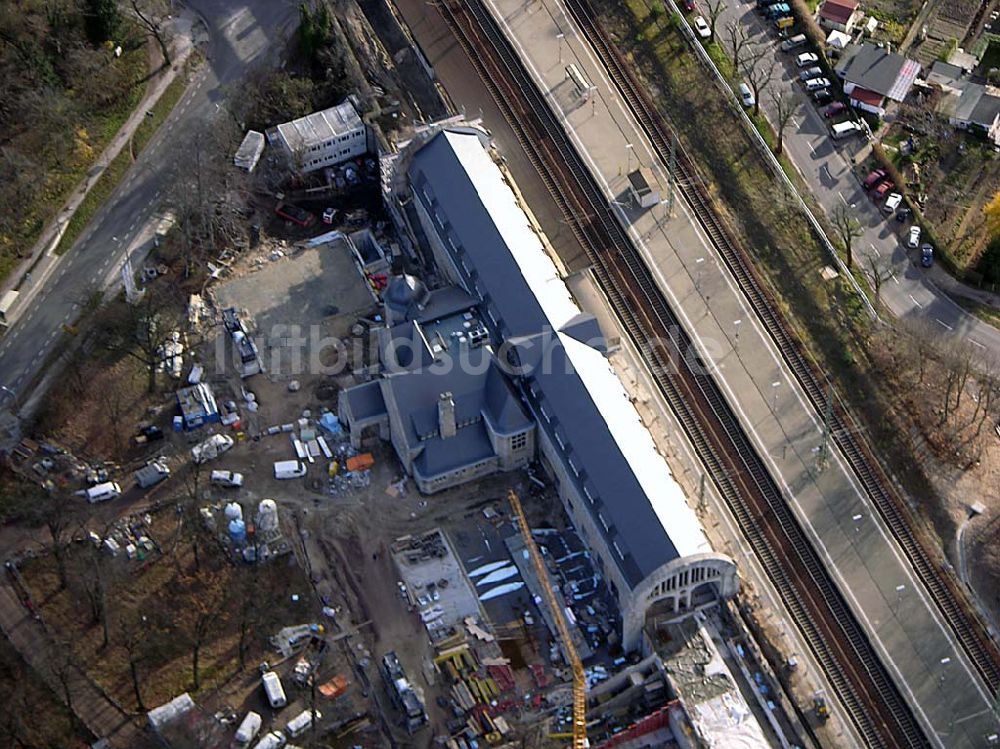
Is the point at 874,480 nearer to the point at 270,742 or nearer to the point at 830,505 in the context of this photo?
the point at 830,505

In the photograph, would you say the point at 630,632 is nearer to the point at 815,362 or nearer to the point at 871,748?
the point at 871,748

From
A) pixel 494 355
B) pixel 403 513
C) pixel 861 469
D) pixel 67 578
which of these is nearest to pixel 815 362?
pixel 861 469

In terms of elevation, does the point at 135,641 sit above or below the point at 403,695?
above

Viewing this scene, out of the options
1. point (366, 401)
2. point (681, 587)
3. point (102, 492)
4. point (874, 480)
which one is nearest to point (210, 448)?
point (102, 492)

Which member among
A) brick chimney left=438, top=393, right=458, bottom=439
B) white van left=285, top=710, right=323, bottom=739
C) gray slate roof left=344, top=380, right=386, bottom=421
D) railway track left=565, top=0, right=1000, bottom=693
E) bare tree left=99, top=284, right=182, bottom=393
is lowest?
railway track left=565, top=0, right=1000, bottom=693

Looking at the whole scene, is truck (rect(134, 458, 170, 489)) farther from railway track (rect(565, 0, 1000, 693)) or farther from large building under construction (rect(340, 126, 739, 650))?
railway track (rect(565, 0, 1000, 693))

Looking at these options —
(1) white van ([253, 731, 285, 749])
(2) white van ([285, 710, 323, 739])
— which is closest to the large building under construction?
(2) white van ([285, 710, 323, 739])
